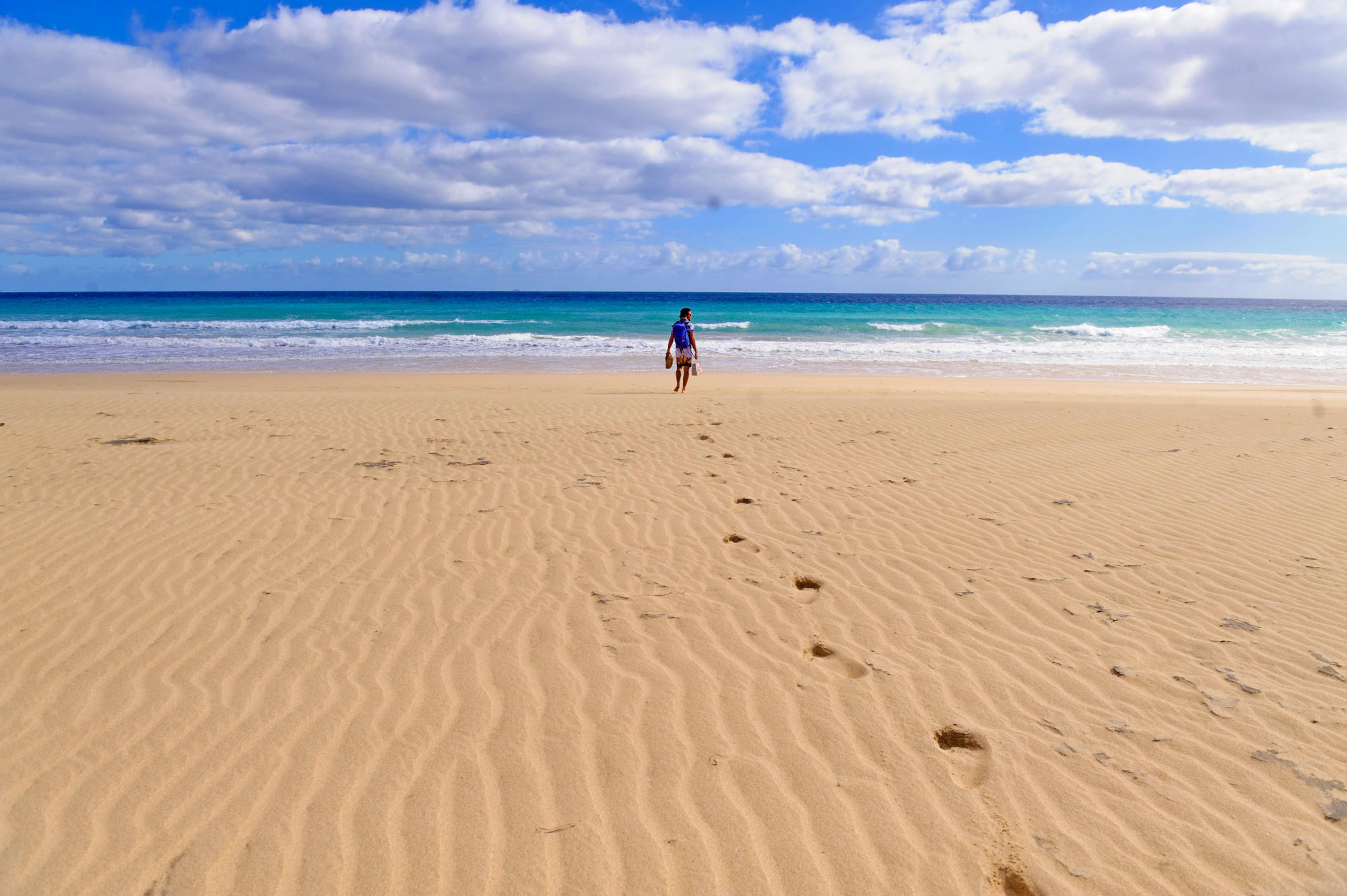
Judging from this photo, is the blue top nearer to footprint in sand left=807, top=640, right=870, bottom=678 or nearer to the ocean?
the ocean

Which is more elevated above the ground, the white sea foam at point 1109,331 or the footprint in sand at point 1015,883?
the white sea foam at point 1109,331

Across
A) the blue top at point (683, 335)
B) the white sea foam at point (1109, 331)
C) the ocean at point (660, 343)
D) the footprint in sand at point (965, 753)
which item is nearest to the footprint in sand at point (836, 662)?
the footprint in sand at point (965, 753)

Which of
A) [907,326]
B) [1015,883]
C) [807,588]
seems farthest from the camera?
[907,326]

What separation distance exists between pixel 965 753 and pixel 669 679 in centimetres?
133

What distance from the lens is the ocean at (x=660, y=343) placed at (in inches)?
852

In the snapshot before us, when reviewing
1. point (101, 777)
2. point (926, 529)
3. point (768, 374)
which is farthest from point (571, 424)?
point (768, 374)

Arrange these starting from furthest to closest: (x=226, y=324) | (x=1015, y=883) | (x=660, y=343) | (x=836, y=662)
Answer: (x=226, y=324), (x=660, y=343), (x=836, y=662), (x=1015, y=883)

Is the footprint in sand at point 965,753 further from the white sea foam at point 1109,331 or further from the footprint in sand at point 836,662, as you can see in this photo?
the white sea foam at point 1109,331

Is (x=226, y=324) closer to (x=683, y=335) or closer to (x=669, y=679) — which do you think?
(x=683, y=335)

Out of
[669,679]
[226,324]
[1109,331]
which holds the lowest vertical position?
[669,679]

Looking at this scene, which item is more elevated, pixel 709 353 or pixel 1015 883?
pixel 709 353

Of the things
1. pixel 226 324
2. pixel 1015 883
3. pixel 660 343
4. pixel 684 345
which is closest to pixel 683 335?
pixel 684 345

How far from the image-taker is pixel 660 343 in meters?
29.8

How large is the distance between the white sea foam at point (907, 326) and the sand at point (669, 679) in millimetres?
30884
